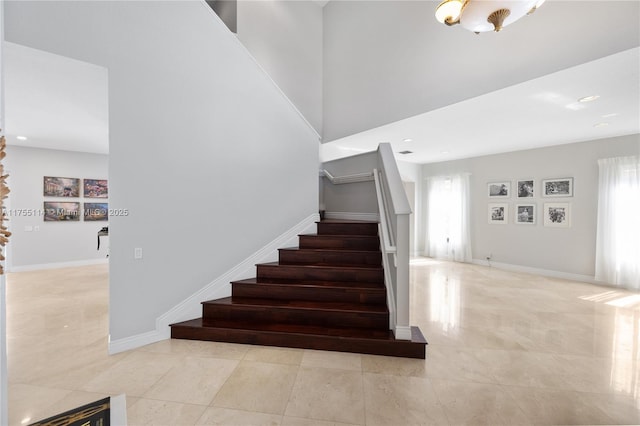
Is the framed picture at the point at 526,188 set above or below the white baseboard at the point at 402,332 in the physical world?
above

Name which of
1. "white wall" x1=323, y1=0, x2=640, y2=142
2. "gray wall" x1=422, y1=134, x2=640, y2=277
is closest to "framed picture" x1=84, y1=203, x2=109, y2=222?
"white wall" x1=323, y1=0, x2=640, y2=142

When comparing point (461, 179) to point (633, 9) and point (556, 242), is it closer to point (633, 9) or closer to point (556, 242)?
point (556, 242)

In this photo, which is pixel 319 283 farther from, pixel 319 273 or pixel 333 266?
pixel 333 266

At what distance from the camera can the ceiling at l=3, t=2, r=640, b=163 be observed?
2.59m

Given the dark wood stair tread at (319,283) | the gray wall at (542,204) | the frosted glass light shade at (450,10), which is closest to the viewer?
the frosted glass light shade at (450,10)

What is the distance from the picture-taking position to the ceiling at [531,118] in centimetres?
300

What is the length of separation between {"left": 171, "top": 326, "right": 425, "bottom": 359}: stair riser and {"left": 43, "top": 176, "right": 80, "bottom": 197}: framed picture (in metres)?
6.31

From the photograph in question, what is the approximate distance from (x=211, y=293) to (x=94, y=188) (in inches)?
248

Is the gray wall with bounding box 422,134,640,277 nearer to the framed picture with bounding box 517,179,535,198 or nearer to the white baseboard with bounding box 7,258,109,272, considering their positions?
the framed picture with bounding box 517,179,535,198

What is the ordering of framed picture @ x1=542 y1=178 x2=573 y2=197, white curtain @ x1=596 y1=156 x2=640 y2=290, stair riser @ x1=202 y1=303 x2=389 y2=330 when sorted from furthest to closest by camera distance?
framed picture @ x1=542 y1=178 x2=573 y2=197, white curtain @ x1=596 y1=156 x2=640 y2=290, stair riser @ x1=202 y1=303 x2=389 y2=330

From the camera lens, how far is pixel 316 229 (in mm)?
4250

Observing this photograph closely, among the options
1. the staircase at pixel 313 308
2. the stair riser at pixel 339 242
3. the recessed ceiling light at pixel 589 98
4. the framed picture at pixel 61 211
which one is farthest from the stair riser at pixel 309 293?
the framed picture at pixel 61 211

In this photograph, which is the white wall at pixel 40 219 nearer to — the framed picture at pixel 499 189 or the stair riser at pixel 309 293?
the stair riser at pixel 309 293

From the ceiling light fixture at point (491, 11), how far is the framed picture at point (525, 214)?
5624mm
